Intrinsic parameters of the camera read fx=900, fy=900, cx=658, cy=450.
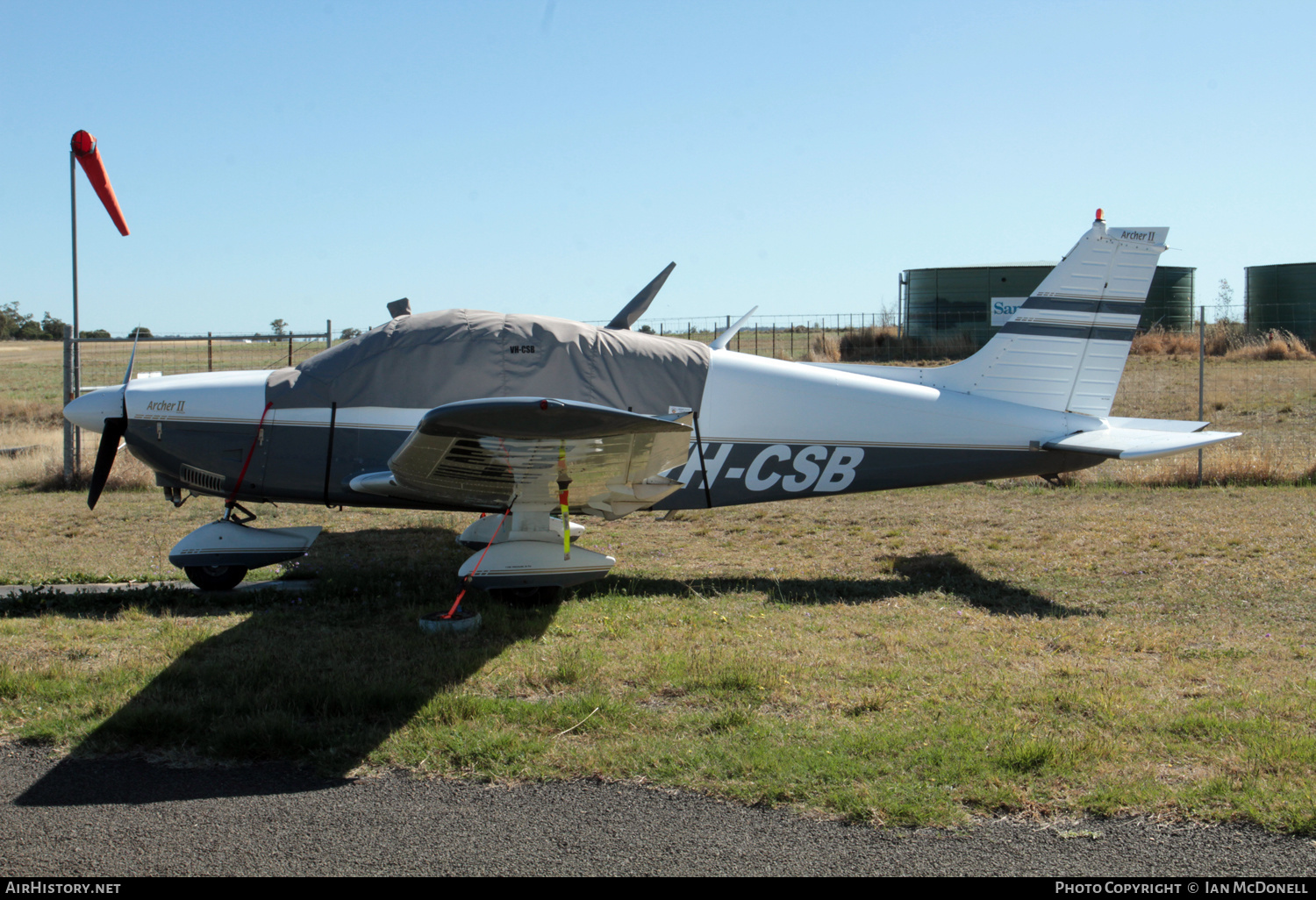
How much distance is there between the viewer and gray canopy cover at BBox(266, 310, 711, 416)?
6973 millimetres

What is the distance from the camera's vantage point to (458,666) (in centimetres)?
512

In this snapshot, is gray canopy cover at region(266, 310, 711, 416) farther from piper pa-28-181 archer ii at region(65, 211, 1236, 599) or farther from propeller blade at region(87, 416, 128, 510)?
propeller blade at region(87, 416, 128, 510)

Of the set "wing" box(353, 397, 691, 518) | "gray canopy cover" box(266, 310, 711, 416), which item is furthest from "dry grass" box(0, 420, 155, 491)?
"wing" box(353, 397, 691, 518)

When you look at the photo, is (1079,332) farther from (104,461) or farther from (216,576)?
(104,461)

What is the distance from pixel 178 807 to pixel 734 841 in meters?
2.19

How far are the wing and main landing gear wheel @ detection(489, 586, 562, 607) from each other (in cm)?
62

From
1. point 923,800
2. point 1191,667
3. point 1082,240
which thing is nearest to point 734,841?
point 923,800

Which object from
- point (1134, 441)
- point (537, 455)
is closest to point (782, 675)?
point (537, 455)

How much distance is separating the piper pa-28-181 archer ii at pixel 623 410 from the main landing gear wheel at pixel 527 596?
0.16 feet

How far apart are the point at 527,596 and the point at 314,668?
1.81 m

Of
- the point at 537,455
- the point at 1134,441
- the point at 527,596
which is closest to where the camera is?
the point at 537,455

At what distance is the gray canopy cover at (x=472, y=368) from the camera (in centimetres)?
697

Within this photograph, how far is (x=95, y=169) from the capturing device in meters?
11.9

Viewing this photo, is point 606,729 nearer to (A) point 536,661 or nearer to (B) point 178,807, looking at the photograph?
(A) point 536,661
